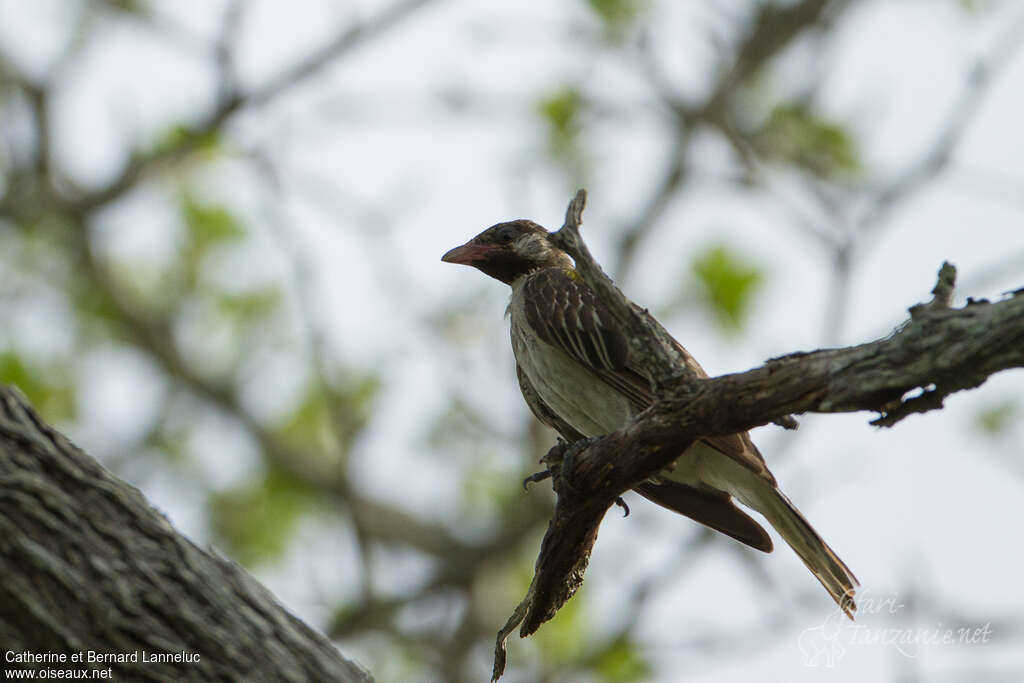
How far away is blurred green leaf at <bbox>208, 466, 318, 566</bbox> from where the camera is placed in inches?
477

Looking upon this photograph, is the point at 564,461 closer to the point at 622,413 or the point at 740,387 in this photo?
the point at 740,387

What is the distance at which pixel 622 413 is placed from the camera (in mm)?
5113

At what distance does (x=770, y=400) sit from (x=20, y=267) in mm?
10879

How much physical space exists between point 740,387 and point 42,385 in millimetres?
9038

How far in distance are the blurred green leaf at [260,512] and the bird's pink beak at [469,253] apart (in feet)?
20.9

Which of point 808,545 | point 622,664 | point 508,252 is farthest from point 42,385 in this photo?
point 808,545

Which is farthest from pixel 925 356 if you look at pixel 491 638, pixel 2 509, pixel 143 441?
pixel 143 441

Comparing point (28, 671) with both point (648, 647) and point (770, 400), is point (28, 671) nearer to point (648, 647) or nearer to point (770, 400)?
point (770, 400)

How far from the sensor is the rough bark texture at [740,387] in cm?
294

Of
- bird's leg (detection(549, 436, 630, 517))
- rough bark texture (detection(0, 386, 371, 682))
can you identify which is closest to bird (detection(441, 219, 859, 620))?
bird's leg (detection(549, 436, 630, 517))

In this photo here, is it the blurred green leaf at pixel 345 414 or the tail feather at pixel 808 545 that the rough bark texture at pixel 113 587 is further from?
the blurred green leaf at pixel 345 414

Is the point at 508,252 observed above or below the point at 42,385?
below

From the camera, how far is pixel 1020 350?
2.88 meters

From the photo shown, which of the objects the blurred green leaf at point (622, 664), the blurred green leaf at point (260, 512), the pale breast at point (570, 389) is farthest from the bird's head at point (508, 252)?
the blurred green leaf at point (260, 512)
